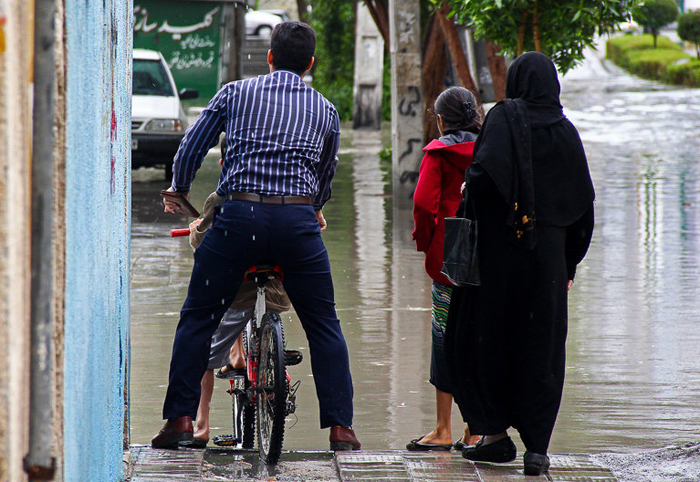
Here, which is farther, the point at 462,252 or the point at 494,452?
the point at 494,452

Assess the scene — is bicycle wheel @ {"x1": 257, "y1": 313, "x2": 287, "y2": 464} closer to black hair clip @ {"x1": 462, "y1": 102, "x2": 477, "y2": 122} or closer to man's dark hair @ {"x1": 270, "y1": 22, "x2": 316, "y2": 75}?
man's dark hair @ {"x1": 270, "y1": 22, "x2": 316, "y2": 75}

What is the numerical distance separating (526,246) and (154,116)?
12.3 metres

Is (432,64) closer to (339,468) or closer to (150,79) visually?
(150,79)

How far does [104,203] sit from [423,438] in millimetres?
2130

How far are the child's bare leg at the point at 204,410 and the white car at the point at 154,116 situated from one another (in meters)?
10.7

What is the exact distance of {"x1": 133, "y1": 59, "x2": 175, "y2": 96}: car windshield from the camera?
1680cm

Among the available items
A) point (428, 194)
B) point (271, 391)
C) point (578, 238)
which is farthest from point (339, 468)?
point (578, 238)

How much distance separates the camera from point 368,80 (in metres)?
25.4

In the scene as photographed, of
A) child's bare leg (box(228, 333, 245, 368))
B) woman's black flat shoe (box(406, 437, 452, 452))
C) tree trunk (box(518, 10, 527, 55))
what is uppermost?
tree trunk (box(518, 10, 527, 55))

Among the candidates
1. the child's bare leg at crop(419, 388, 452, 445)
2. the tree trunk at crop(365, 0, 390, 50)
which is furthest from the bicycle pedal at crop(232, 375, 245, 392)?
the tree trunk at crop(365, 0, 390, 50)

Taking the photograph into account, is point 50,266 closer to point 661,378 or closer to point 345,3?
point 661,378

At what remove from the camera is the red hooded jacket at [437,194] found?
4.91m

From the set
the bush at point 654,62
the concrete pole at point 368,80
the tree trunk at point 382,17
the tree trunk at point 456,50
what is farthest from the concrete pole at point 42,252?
the bush at point 654,62

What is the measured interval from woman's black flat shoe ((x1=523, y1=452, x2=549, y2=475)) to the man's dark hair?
6.22ft
